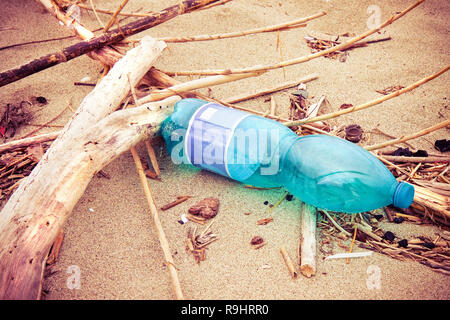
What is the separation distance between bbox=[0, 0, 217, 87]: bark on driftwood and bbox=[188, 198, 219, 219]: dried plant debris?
124 centimetres

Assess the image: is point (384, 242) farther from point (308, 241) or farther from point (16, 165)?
point (16, 165)

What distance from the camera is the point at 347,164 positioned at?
1.54 meters

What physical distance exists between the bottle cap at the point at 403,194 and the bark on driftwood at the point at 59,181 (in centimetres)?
124

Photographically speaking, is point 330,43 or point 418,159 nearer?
point 418,159

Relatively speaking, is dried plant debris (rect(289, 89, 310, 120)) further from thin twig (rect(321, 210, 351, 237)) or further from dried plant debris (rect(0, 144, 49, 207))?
dried plant debris (rect(0, 144, 49, 207))

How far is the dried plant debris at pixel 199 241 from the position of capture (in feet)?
5.14

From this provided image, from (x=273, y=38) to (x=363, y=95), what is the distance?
1079mm

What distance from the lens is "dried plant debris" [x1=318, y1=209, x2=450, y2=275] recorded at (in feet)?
4.92

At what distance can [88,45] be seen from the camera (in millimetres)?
2139

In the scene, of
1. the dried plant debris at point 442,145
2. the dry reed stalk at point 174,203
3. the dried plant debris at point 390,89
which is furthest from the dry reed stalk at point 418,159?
the dry reed stalk at point 174,203

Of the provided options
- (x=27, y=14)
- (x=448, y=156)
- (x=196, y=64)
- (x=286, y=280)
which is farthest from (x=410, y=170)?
(x=27, y=14)

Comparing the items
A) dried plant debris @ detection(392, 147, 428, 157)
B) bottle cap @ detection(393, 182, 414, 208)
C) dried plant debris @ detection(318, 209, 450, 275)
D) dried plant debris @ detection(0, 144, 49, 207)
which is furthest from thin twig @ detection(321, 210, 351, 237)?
dried plant debris @ detection(0, 144, 49, 207)

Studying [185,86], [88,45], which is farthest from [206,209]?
[88,45]

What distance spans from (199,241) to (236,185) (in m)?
0.41
